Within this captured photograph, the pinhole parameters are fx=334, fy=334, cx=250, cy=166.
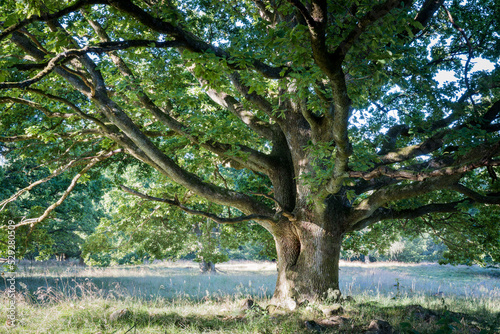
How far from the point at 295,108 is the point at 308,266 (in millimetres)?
3689

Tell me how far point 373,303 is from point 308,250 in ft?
6.20

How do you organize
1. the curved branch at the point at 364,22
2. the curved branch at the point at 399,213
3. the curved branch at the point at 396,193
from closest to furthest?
1. the curved branch at the point at 364,22
2. the curved branch at the point at 396,193
3. the curved branch at the point at 399,213

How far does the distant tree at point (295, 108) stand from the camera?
4.76 meters

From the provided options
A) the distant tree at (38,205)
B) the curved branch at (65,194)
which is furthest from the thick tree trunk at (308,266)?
the distant tree at (38,205)

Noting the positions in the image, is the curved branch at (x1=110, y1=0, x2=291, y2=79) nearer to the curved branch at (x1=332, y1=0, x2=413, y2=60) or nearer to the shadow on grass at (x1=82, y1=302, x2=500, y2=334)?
the curved branch at (x1=332, y1=0, x2=413, y2=60)

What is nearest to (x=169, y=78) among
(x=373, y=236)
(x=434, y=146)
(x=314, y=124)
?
(x=314, y=124)

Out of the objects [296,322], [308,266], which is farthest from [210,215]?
[296,322]

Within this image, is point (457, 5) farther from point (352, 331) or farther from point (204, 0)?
point (352, 331)

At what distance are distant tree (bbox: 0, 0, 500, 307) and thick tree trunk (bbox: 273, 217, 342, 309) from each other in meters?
0.03

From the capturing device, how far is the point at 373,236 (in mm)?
11289

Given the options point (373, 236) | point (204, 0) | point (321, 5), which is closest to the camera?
point (321, 5)

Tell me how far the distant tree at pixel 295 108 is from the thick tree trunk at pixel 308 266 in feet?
0.10

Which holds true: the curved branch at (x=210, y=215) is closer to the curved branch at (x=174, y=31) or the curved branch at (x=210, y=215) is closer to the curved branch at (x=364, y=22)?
the curved branch at (x=174, y=31)

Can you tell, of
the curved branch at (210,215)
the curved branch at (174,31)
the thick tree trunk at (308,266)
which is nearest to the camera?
the curved branch at (174,31)
